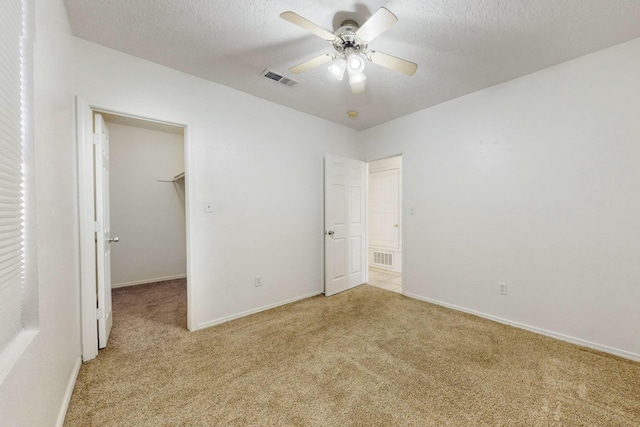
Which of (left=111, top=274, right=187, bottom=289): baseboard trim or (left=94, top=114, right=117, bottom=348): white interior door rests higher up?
(left=94, top=114, right=117, bottom=348): white interior door

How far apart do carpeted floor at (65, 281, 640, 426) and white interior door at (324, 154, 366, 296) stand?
100cm

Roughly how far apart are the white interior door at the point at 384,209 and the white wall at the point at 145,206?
3653mm

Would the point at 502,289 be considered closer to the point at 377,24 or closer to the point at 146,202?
the point at 377,24

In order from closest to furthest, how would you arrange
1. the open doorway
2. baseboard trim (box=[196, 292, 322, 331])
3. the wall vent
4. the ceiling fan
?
the ceiling fan < baseboard trim (box=[196, 292, 322, 331]) < the open doorway < the wall vent

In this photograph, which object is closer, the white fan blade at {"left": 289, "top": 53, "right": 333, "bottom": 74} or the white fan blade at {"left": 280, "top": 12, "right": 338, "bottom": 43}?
the white fan blade at {"left": 280, "top": 12, "right": 338, "bottom": 43}

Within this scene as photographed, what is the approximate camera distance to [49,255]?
53.9 inches

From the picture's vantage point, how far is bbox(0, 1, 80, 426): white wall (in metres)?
1.03

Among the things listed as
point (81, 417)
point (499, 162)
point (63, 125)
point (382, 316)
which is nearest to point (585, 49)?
point (499, 162)

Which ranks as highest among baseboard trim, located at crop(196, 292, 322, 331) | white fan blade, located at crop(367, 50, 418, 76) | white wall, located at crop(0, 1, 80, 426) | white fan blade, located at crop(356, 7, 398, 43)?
white fan blade, located at crop(356, 7, 398, 43)

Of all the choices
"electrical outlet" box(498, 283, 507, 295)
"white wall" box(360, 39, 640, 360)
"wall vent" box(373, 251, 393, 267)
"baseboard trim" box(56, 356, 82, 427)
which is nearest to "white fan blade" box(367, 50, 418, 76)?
"white wall" box(360, 39, 640, 360)

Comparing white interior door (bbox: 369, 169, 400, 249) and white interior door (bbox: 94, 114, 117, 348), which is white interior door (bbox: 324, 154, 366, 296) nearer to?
white interior door (bbox: 369, 169, 400, 249)

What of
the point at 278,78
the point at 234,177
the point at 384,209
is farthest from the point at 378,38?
the point at 384,209

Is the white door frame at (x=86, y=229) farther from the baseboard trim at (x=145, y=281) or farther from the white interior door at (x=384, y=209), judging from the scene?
the white interior door at (x=384, y=209)

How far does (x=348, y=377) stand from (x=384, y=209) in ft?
12.5
